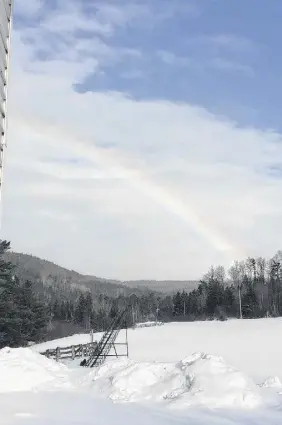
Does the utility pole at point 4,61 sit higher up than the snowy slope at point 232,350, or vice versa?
the utility pole at point 4,61

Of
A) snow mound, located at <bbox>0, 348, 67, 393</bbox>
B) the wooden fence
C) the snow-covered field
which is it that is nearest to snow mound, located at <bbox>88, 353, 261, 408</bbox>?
the snow-covered field

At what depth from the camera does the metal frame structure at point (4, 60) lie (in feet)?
22.8

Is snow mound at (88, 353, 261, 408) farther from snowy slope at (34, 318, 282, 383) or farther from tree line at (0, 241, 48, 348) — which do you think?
tree line at (0, 241, 48, 348)

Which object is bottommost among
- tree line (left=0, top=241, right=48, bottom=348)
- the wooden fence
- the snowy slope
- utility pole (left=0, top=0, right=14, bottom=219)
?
the snowy slope

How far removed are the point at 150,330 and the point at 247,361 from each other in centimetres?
3288

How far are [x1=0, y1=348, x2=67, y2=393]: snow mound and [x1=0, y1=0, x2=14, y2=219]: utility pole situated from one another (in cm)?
905

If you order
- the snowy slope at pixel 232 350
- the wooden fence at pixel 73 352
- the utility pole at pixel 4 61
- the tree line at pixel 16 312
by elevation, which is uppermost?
the utility pole at pixel 4 61

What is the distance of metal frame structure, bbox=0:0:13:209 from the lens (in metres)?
6.94

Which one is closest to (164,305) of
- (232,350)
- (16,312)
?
(16,312)

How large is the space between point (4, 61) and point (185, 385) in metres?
8.87

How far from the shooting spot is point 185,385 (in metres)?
12.5

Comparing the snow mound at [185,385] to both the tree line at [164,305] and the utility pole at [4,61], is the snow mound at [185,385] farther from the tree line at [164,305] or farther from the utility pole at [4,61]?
the tree line at [164,305]

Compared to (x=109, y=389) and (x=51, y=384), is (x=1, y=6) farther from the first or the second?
(x=51, y=384)

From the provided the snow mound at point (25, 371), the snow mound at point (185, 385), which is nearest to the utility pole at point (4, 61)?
the snow mound at point (185, 385)
